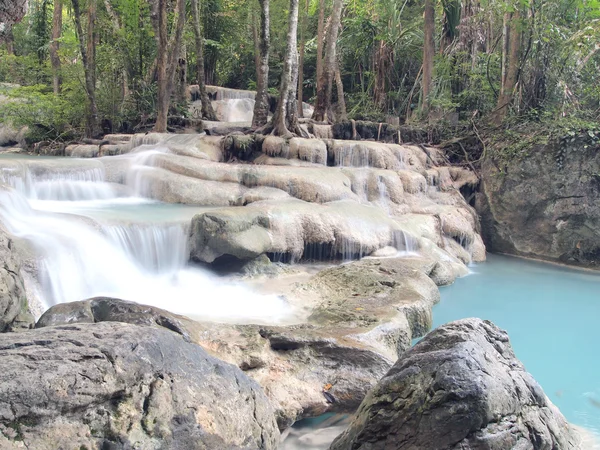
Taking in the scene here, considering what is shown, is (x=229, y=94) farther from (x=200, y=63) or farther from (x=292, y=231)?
(x=292, y=231)

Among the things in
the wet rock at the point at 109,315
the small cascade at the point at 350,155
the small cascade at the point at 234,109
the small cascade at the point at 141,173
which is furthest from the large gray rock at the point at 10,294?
the small cascade at the point at 234,109

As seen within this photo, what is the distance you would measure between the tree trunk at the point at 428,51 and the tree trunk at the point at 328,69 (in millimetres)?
2273

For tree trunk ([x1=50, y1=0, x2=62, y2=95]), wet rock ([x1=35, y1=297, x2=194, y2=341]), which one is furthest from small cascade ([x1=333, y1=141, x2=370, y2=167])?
tree trunk ([x1=50, y1=0, x2=62, y2=95])

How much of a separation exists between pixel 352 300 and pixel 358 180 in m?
4.28

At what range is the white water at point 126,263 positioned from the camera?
214 inches

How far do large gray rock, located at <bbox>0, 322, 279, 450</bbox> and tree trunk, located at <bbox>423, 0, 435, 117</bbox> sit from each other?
1236cm

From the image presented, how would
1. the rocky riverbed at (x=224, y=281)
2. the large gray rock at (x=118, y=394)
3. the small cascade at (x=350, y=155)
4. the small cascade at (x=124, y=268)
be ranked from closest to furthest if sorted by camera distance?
the large gray rock at (x=118, y=394) < the rocky riverbed at (x=224, y=281) < the small cascade at (x=124, y=268) < the small cascade at (x=350, y=155)

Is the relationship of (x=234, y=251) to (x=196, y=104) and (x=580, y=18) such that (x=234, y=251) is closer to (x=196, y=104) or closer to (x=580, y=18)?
(x=580, y=18)

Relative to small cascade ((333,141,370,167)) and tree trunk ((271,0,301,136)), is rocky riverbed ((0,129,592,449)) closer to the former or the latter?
small cascade ((333,141,370,167))

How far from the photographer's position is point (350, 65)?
19.5 metres

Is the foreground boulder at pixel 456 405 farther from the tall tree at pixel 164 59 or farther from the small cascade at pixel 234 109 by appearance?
the small cascade at pixel 234 109

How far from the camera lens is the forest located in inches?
443

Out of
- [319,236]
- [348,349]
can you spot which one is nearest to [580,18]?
[319,236]

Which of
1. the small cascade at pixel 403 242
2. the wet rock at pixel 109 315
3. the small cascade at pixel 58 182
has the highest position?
the small cascade at pixel 58 182
